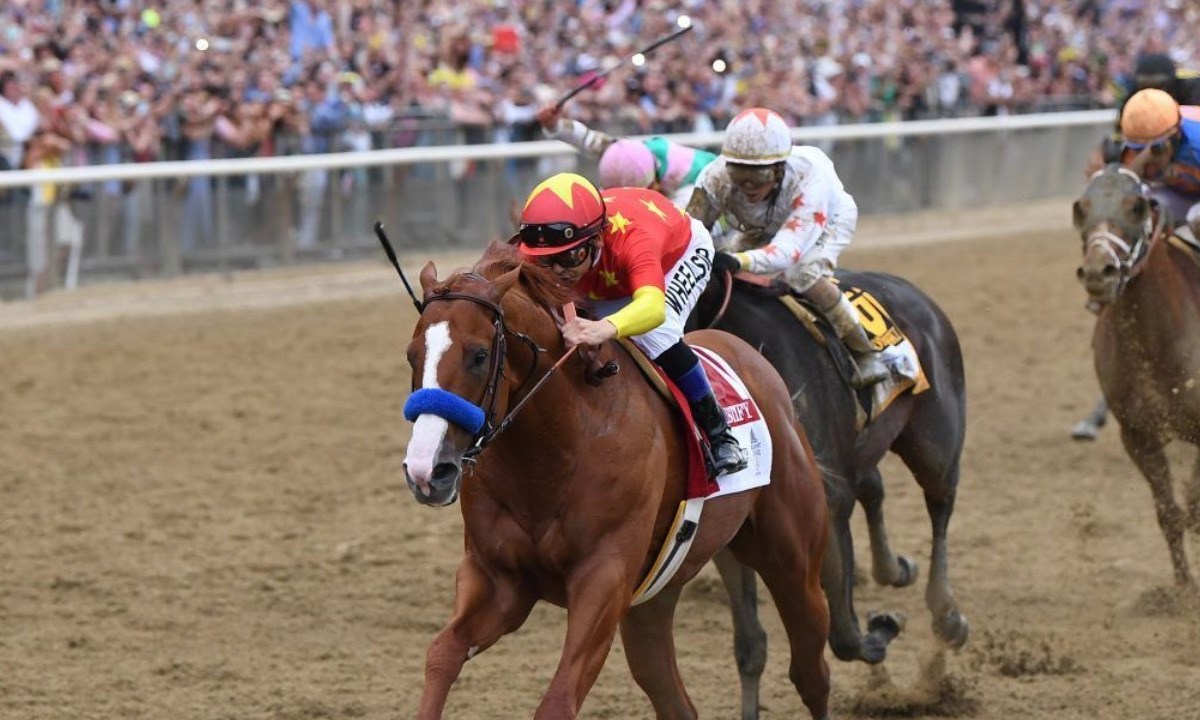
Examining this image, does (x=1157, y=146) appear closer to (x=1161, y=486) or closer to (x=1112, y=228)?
(x=1112, y=228)

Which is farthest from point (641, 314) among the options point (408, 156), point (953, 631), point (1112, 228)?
point (408, 156)

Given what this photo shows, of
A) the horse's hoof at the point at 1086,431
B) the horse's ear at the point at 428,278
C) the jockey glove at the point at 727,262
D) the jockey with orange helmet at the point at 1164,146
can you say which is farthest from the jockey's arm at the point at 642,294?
the horse's hoof at the point at 1086,431

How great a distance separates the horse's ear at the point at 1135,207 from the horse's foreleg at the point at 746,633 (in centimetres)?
235

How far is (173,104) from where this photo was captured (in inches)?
535

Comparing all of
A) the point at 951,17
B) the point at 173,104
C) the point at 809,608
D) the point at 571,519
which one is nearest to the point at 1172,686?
the point at 809,608

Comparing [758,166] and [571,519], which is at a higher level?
[758,166]

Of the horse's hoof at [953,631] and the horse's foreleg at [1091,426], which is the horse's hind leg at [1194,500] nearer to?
the horse's hoof at [953,631]

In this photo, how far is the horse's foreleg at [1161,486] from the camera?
739cm

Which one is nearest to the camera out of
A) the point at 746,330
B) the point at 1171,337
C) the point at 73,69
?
the point at 746,330

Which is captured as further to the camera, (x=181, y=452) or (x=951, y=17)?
(x=951, y=17)

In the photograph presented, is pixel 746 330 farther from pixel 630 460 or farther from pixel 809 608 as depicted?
pixel 630 460

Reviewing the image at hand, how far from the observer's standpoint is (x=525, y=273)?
180 inches

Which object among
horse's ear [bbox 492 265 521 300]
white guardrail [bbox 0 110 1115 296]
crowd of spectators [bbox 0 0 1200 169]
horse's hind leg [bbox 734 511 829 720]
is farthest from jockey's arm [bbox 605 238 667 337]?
crowd of spectators [bbox 0 0 1200 169]

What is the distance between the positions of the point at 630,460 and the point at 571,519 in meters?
0.24
